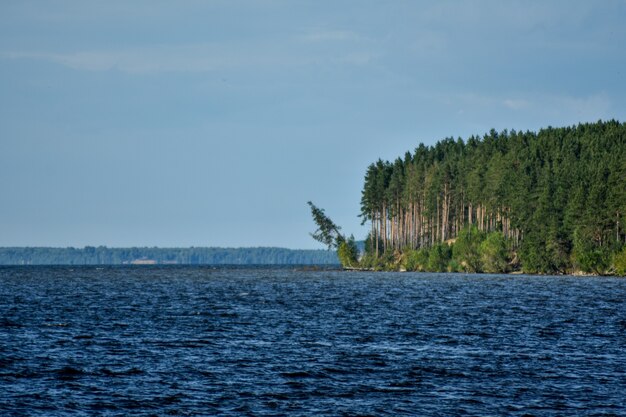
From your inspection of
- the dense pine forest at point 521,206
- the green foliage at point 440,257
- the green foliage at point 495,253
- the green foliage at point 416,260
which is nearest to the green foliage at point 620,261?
the dense pine forest at point 521,206

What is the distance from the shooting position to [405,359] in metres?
42.4

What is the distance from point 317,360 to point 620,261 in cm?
9257

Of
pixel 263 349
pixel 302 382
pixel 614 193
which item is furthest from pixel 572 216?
pixel 302 382

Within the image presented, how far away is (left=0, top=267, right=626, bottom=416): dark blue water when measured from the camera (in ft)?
104

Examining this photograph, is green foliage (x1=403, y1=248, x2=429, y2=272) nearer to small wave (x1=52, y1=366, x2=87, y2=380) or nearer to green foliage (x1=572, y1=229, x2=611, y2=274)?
green foliage (x1=572, y1=229, x2=611, y2=274)

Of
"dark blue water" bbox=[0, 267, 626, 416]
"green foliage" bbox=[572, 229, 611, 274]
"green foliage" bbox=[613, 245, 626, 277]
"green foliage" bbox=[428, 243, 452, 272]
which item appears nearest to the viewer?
"dark blue water" bbox=[0, 267, 626, 416]

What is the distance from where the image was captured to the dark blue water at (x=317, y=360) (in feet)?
104

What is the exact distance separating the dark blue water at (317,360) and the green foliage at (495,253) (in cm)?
7256

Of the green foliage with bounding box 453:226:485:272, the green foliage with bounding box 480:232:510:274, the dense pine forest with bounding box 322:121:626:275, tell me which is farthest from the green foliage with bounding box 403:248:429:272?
the green foliage with bounding box 480:232:510:274

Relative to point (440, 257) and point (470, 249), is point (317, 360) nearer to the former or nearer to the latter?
point (470, 249)

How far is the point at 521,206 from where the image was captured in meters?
147

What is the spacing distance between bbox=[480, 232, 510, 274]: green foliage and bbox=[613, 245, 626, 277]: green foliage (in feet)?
79.6

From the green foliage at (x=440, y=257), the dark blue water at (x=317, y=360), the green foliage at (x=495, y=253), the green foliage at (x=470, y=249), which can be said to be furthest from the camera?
the green foliage at (x=440, y=257)

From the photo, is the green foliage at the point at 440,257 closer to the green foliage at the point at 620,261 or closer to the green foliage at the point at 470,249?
the green foliage at the point at 470,249
